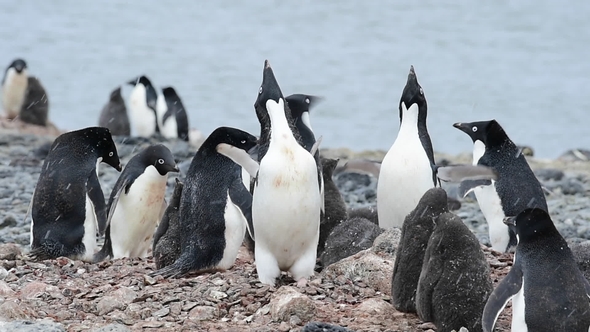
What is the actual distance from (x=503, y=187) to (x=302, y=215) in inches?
102

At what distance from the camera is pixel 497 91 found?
140 ft

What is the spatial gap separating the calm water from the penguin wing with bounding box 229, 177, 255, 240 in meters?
21.2

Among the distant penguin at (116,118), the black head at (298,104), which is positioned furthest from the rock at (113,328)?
the distant penguin at (116,118)

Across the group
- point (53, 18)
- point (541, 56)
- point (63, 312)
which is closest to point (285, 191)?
point (63, 312)

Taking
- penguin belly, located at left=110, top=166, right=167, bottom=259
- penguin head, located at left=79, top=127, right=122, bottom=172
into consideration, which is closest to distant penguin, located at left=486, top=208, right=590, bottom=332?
penguin belly, located at left=110, top=166, right=167, bottom=259

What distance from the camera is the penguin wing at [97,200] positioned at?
817 cm

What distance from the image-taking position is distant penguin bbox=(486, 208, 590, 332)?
16.6ft

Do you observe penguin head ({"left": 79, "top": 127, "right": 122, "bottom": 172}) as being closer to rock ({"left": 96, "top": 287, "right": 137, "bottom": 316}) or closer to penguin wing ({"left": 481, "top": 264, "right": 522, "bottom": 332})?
rock ({"left": 96, "top": 287, "right": 137, "bottom": 316})

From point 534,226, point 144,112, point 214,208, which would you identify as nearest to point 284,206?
point 214,208

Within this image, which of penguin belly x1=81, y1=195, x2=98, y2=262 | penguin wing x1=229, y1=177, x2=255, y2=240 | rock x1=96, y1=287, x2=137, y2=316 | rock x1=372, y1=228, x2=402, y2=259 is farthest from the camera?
penguin belly x1=81, y1=195, x2=98, y2=262

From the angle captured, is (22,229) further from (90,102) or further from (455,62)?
(455,62)

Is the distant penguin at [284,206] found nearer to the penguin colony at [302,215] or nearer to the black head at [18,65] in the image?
the penguin colony at [302,215]

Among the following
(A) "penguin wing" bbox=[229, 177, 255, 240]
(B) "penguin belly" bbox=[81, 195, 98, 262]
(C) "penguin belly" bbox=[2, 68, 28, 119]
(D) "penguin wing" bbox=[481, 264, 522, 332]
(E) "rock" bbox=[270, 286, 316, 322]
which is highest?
(A) "penguin wing" bbox=[229, 177, 255, 240]

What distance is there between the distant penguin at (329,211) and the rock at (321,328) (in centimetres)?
244
